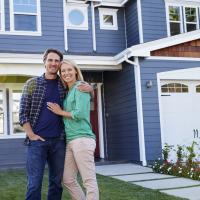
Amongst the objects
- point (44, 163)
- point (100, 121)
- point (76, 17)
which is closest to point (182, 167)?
point (100, 121)

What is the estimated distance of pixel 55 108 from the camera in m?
3.86

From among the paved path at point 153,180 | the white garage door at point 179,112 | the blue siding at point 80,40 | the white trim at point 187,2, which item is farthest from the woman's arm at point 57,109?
the white trim at point 187,2

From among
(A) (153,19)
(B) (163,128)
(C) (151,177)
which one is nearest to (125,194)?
(C) (151,177)

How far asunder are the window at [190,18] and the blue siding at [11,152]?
22.0 feet

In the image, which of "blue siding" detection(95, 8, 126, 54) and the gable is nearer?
the gable

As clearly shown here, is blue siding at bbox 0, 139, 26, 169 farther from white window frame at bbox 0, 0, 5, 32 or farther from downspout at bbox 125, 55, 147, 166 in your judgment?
downspout at bbox 125, 55, 147, 166

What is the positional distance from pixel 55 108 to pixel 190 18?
10.3 metres

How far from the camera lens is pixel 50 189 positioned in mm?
4000

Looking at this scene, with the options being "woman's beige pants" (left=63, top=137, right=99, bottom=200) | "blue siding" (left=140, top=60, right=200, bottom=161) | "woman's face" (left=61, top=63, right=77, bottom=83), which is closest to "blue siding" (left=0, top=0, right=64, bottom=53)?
"blue siding" (left=140, top=60, right=200, bottom=161)

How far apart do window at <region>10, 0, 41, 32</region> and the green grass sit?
511 cm

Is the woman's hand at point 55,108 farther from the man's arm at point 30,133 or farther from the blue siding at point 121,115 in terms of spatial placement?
the blue siding at point 121,115

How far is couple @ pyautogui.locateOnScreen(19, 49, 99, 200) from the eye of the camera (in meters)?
3.83

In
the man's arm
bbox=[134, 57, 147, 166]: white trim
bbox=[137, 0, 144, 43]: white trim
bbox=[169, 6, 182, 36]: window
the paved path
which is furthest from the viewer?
bbox=[169, 6, 182, 36]: window

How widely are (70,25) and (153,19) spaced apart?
2.66m
